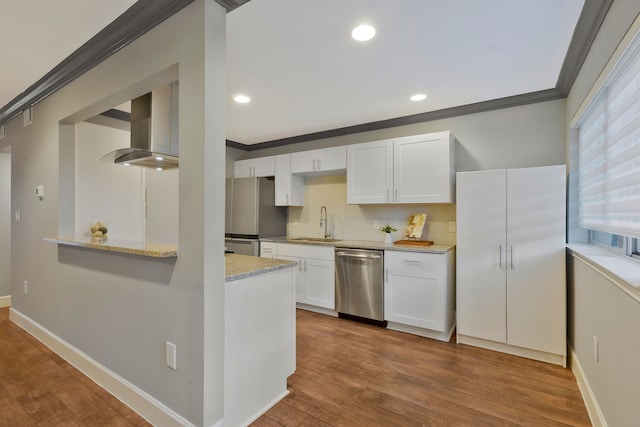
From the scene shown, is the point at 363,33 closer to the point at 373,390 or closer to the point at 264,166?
the point at 373,390

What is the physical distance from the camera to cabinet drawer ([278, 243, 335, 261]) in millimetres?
3652

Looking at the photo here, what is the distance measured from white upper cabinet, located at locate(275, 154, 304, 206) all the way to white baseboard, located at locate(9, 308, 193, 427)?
9.17 ft

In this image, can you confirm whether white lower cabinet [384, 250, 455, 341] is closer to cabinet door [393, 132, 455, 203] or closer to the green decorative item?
the green decorative item

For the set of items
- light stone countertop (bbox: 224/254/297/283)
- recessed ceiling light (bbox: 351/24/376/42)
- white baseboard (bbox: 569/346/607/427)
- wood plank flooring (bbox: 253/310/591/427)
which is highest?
recessed ceiling light (bbox: 351/24/376/42)

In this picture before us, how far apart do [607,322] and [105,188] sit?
424 centimetres

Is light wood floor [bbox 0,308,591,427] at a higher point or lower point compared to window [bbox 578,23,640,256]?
lower

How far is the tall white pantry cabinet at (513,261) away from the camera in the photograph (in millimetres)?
2541

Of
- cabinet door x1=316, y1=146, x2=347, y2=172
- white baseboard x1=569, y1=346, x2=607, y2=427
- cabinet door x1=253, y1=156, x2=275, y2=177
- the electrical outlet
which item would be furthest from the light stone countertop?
cabinet door x1=253, y1=156, x2=275, y2=177

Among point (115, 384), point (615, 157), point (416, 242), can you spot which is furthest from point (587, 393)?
point (115, 384)

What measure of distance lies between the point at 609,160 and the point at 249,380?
2.62m

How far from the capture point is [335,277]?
3.60 m

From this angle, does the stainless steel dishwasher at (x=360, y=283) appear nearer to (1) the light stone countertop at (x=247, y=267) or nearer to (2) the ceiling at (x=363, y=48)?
(1) the light stone countertop at (x=247, y=267)

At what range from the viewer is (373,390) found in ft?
6.93

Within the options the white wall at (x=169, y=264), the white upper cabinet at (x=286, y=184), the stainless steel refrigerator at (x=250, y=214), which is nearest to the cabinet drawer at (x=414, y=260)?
the white upper cabinet at (x=286, y=184)
